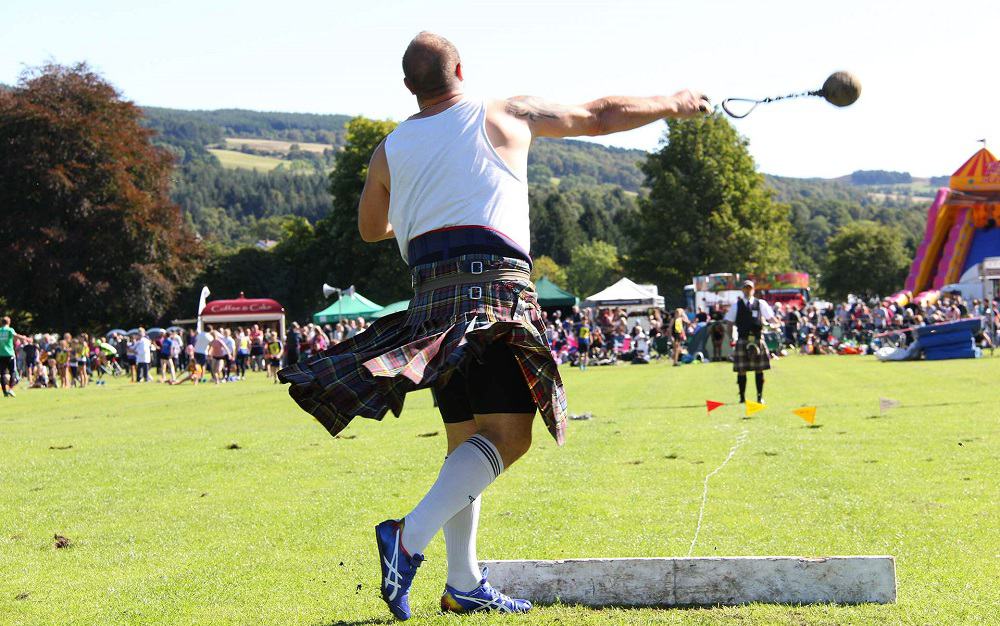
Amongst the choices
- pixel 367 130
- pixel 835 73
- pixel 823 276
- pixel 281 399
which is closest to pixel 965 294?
pixel 367 130

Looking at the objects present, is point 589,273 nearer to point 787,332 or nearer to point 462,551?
point 787,332

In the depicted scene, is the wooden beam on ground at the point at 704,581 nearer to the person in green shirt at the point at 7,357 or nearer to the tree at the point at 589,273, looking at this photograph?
the person in green shirt at the point at 7,357

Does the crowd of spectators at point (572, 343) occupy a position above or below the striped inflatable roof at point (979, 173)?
below

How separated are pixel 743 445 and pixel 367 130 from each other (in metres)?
49.2

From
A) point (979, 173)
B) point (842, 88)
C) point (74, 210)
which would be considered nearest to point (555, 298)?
point (74, 210)

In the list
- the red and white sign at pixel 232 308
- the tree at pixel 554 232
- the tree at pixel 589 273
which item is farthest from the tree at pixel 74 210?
the tree at pixel 554 232

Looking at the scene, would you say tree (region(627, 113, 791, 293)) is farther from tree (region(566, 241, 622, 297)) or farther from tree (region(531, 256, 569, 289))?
tree (region(566, 241, 622, 297))

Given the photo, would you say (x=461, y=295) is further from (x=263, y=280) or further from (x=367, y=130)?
(x=263, y=280)

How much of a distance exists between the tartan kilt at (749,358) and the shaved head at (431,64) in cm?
1075

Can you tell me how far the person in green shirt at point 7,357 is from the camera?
20.6 m

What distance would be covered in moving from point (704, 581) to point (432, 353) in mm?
1110

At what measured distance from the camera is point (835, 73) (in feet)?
12.6

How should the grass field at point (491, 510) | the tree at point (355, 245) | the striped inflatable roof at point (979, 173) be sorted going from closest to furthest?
the grass field at point (491, 510), the striped inflatable roof at point (979, 173), the tree at point (355, 245)

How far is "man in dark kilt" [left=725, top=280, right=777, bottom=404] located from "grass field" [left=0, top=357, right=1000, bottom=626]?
214cm
